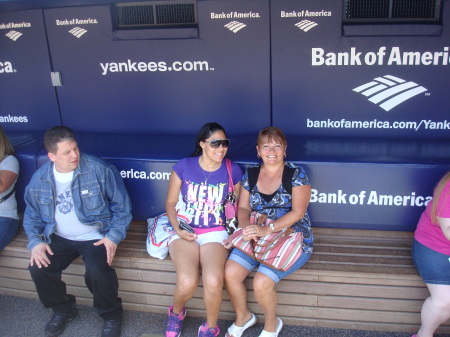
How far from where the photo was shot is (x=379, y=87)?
286 cm

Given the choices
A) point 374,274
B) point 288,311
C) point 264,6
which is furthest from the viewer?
point 264,6

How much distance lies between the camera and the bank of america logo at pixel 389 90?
2828 mm

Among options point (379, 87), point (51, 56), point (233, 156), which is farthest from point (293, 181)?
point (51, 56)

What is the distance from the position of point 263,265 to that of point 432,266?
2.81ft

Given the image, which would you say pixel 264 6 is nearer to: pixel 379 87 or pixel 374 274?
pixel 379 87

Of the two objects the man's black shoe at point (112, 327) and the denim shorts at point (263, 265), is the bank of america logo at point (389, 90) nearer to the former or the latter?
the denim shorts at point (263, 265)

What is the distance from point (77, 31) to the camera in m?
3.15

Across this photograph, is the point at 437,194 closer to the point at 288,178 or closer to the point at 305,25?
the point at 288,178

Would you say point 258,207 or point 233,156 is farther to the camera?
point 233,156

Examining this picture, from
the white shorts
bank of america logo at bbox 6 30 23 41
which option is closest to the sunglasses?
the white shorts

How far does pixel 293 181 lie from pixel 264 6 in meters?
1.17

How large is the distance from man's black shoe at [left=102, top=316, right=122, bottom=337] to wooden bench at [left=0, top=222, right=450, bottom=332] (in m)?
0.20

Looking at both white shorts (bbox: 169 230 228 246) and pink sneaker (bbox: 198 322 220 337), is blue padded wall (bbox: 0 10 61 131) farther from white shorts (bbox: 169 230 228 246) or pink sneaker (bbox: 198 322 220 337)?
pink sneaker (bbox: 198 322 220 337)

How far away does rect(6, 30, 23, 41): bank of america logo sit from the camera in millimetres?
3266
